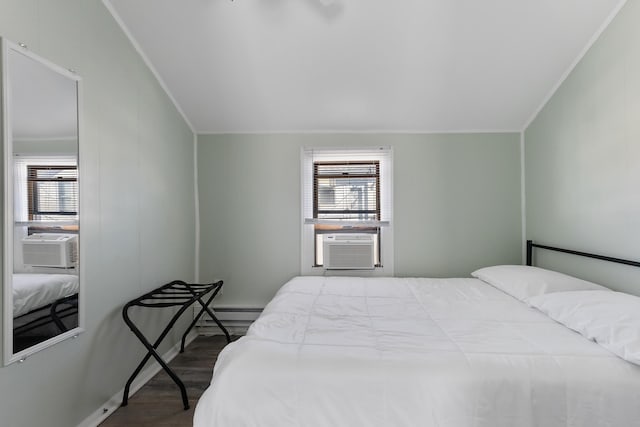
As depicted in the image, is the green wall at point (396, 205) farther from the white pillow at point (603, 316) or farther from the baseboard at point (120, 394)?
the white pillow at point (603, 316)

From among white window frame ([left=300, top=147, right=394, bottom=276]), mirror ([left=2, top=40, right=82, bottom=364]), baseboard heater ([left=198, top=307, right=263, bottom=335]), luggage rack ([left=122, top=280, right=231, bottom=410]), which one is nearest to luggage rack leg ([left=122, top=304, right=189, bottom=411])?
luggage rack ([left=122, top=280, right=231, bottom=410])

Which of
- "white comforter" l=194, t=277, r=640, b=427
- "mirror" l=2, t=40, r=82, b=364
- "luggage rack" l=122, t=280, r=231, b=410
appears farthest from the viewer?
"luggage rack" l=122, t=280, r=231, b=410

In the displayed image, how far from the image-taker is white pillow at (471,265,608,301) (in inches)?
77.2

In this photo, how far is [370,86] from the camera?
259 cm

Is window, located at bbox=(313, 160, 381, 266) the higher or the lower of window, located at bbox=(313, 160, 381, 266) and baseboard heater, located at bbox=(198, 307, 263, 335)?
the higher

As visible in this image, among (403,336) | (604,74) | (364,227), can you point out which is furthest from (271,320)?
(604,74)

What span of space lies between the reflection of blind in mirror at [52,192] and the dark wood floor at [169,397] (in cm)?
Result: 121

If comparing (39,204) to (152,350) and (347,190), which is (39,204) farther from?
(347,190)

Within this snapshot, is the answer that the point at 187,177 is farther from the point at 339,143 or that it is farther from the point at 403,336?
the point at 403,336

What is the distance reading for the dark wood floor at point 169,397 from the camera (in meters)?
1.79

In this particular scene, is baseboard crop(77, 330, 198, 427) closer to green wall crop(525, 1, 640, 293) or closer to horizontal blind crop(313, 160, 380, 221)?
horizontal blind crop(313, 160, 380, 221)

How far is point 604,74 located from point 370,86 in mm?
1568

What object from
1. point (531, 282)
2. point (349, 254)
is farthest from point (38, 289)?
point (531, 282)

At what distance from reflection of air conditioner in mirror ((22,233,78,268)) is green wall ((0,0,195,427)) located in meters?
0.07
